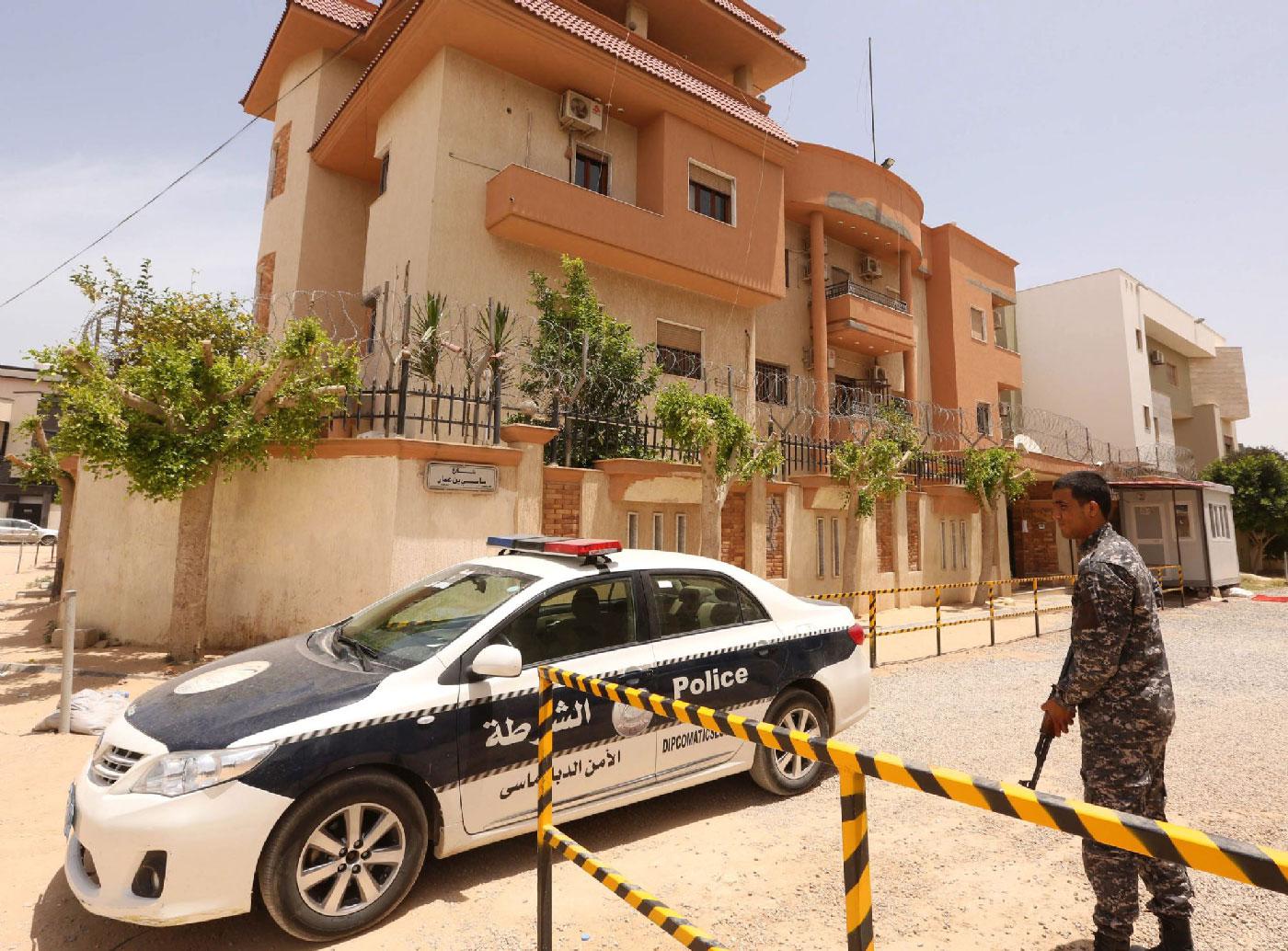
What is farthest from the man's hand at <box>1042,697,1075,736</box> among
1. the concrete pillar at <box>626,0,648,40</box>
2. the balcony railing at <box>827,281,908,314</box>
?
the balcony railing at <box>827,281,908,314</box>

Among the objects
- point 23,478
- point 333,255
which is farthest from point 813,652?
point 23,478

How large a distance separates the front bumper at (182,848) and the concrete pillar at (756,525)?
32.6 feet

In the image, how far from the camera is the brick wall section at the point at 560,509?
32.3 ft

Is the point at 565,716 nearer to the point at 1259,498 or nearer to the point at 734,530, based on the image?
the point at 734,530

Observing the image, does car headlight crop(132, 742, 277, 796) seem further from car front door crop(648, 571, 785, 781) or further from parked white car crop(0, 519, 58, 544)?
parked white car crop(0, 519, 58, 544)

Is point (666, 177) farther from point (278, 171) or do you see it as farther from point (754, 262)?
point (278, 171)

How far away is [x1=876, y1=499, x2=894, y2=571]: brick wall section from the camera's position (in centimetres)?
1515

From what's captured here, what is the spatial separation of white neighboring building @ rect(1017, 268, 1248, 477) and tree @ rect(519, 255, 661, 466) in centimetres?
2642

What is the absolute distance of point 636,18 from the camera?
16312 millimetres

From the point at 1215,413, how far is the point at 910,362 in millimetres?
28953

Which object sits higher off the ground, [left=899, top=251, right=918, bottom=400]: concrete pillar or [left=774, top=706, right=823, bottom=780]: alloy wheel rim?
[left=899, top=251, right=918, bottom=400]: concrete pillar

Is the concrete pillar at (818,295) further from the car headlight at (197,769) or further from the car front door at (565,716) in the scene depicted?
the car headlight at (197,769)

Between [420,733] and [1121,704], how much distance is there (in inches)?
124

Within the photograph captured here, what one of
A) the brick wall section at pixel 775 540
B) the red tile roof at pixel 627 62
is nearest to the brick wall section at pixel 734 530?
the brick wall section at pixel 775 540
